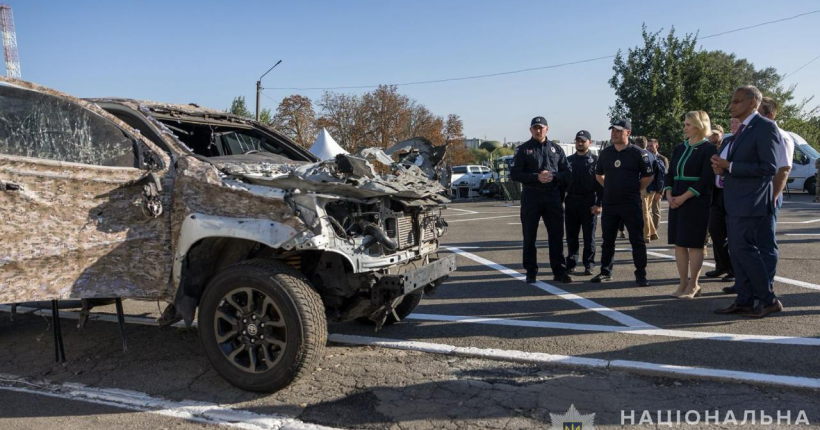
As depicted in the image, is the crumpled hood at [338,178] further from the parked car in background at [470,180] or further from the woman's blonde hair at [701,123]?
the parked car in background at [470,180]

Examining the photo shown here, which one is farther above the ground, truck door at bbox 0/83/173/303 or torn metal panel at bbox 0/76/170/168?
torn metal panel at bbox 0/76/170/168

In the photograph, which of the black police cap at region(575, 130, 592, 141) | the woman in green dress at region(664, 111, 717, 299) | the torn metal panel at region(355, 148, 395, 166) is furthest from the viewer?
the black police cap at region(575, 130, 592, 141)

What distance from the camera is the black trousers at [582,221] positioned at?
7.38 m

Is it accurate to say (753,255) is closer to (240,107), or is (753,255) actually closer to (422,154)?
(422,154)

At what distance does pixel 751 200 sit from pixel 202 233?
4.56m

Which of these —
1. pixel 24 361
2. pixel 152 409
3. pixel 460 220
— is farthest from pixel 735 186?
pixel 460 220

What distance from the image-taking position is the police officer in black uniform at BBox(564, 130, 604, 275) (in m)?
7.33

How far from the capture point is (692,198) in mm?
5789

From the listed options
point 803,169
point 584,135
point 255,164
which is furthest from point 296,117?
point 255,164

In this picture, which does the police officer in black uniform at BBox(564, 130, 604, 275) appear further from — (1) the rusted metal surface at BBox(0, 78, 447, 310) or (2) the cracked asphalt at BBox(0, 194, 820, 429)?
(1) the rusted metal surface at BBox(0, 78, 447, 310)

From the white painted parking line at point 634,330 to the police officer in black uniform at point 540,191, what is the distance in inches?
69.9

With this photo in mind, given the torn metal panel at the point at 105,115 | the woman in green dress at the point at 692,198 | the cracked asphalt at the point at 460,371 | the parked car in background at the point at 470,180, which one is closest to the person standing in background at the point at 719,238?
the cracked asphalt at the point at 460,371

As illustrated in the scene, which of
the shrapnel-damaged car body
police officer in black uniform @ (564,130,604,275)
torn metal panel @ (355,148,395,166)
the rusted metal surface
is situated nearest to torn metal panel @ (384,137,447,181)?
torn metal panel @ (355,148,395,166)

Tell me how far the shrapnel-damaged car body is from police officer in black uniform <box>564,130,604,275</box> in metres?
3.84
